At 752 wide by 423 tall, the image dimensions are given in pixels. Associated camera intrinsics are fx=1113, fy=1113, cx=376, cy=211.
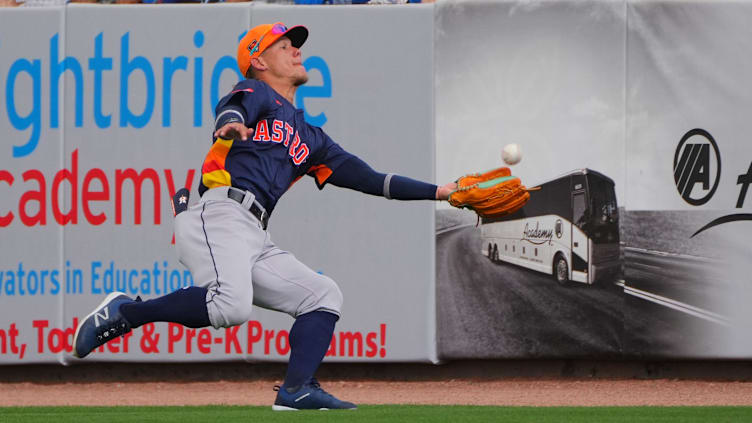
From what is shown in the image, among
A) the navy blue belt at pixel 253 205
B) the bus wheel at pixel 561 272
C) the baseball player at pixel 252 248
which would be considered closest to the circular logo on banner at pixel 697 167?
the bus wheel at pixel 561 272

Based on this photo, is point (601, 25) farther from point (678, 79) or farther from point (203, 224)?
point (203, 224)

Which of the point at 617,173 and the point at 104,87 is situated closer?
the point at 617,173

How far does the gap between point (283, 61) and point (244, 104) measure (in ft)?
1.69

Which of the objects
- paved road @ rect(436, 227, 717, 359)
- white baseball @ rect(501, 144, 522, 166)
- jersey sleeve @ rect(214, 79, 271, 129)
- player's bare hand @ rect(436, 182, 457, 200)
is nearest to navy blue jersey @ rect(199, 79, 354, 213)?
jersey sleeve @ rect(214, 79, 271, 129)

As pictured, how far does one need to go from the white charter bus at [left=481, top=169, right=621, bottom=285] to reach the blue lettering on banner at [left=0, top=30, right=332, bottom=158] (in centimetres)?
171

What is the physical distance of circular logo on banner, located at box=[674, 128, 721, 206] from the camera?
27.9 ft

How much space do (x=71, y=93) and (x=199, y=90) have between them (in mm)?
1006

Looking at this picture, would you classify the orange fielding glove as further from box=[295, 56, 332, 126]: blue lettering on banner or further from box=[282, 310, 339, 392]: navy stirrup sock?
box=[295, 56, 332, 126]: blue lettering on banner

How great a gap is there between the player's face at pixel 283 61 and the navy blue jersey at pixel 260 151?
154 millimetres

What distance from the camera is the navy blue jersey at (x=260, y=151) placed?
15.9ft

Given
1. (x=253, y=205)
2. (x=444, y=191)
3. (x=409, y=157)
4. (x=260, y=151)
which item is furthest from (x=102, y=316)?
(x=409, y=157)

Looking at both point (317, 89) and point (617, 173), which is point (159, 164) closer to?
point (317, 89)

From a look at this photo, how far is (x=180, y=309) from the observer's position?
185 inches

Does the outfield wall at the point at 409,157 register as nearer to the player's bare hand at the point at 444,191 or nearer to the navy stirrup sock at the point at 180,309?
the player's bare hand at the point at 444,191
